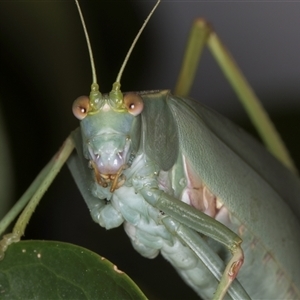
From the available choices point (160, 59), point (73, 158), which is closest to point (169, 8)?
point (160, 59)

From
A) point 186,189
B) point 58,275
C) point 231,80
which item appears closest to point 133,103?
point 186,189

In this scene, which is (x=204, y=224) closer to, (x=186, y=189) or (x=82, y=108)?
(x=186, y=189)

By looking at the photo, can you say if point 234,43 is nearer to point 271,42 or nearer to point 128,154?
point 271,42

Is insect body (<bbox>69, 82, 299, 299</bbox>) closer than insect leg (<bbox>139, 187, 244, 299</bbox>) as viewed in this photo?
No

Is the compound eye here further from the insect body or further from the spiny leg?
the spiny leg

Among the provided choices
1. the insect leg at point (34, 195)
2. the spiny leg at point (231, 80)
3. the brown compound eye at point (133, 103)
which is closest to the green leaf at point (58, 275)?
the insect leg at point (34, 195)

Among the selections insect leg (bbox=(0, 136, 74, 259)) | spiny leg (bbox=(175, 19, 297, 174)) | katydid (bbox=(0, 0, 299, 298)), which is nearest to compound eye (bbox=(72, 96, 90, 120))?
katydid (bbox=(0, 0, 299, 298))
